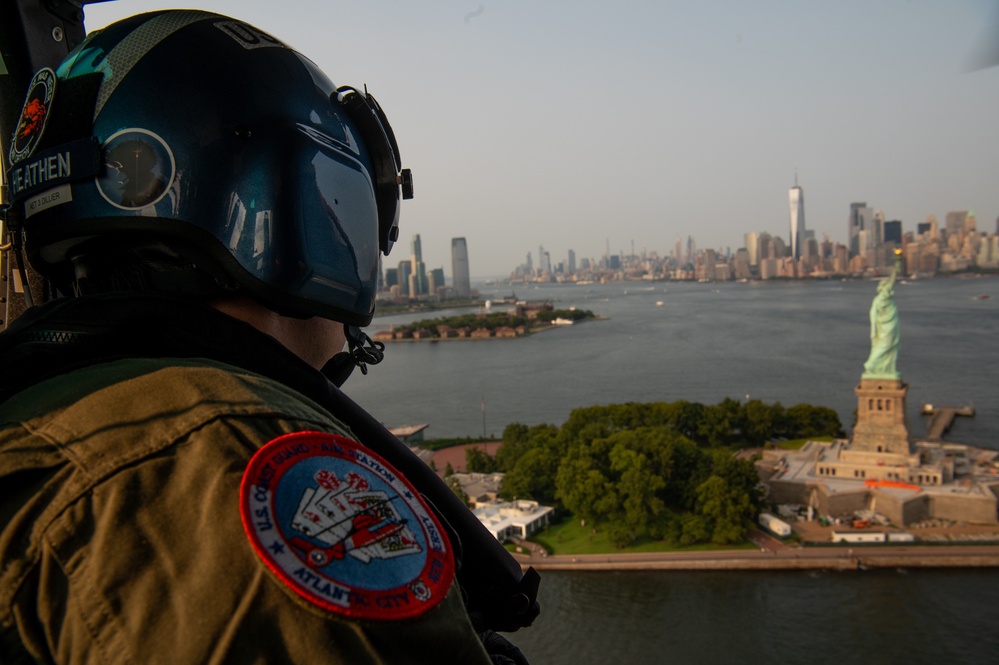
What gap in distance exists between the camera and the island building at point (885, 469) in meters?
7.89

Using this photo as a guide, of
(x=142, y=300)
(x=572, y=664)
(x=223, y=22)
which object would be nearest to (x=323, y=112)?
(x=223, y=22)

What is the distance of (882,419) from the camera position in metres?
9.18

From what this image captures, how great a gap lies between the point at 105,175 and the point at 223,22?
0.15 meters

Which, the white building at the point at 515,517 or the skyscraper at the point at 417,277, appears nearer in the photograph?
the white building at the point at 515,517

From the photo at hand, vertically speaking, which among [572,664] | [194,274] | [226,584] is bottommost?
[572,664]

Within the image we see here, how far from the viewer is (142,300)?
407 millimetres

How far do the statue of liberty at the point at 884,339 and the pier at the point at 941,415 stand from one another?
243 cm

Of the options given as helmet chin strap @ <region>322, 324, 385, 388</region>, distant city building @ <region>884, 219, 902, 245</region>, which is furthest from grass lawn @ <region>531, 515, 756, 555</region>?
distant city building @ <region>884, 219, 902, 245</region>

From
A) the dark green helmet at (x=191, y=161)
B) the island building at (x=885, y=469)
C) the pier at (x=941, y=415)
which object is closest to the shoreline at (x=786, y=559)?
the island building at (x=885, y=469)

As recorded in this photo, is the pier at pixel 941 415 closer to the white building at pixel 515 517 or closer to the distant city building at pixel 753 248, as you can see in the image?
the white building at pixel 515 517

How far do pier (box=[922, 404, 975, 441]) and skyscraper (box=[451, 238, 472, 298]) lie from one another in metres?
31.7

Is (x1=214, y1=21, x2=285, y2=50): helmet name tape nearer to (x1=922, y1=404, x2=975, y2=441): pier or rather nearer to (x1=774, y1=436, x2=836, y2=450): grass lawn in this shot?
(x1=774, y1=436, x2=836, y2=450): grass lawn

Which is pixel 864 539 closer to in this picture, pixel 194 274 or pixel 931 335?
pixel 194 274

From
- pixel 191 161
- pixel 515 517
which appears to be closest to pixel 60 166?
pixel 191 161
